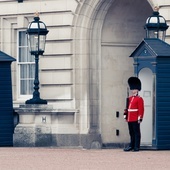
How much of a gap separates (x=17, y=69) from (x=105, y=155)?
260 inches

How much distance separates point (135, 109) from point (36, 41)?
3.74 meters

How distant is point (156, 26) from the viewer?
81.9ft

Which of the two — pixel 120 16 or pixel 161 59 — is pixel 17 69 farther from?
pixel 161 59

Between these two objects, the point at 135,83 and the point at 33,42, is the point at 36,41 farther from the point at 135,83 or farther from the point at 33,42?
the point at 135,83

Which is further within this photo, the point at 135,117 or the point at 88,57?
the point at 88,57

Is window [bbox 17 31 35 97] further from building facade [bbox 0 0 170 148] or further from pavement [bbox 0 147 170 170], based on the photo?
pavement [bbox 0 147 170 170]

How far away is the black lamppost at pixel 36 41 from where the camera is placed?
27.0 meters

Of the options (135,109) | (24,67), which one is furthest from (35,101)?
(135,109)

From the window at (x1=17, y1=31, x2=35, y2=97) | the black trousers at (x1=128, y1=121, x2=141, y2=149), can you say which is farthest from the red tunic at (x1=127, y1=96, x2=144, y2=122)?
the window at (x1=17, y1=31, x2=35, y2=97)

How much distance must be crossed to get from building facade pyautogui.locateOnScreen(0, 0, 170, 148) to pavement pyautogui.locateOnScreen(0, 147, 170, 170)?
2465 mm

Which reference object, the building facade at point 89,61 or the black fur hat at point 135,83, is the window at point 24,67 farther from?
the black fur hat at point 135,83

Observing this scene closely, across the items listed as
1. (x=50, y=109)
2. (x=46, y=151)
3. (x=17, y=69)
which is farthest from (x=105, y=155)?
(x=17, y=69)

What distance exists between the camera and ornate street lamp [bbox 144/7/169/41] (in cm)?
2497

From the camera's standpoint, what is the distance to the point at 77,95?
91.2 feet
